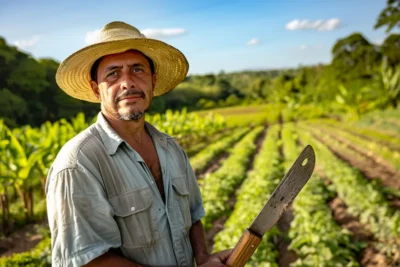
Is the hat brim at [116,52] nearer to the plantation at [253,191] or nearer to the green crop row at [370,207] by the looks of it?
the plantation at [253,191]

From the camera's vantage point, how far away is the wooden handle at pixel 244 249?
1622 mm

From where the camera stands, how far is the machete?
5.21ft

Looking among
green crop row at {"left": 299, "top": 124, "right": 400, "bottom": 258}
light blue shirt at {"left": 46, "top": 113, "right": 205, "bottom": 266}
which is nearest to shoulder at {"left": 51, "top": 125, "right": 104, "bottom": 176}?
light blue shirt at {"left": 46, "top": 113, "right": 205, "bottom": 266}

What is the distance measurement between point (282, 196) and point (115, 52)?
106 cm

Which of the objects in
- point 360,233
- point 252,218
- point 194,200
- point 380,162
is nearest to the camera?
point 194,200

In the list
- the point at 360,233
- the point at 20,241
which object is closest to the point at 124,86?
the point at 360,233

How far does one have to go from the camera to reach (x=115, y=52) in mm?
1861

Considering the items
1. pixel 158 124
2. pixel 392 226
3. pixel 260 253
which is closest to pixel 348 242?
pixel 392 226

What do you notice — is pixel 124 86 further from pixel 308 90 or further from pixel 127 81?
pixel 308 90

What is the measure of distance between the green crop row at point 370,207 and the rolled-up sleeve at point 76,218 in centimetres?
441

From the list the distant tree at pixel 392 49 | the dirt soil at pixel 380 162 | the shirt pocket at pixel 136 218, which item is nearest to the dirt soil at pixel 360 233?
the dirt soil at pixel 380 162

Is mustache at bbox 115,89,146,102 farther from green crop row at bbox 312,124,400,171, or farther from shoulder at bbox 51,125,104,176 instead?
green crop row at bbox 312,124,400,171

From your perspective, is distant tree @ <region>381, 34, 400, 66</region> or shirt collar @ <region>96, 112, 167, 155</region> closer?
shirt collar @ <region>96, 112, 167, 155</region>

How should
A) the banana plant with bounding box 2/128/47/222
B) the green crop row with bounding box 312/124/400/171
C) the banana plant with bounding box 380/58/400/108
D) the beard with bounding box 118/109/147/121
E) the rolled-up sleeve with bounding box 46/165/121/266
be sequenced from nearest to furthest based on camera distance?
the rolled-up sleeve with bounding box 46/165/121/266
the beard with bounding box 118/109/147/121
the banana plant with bounding box 2/128/47/222
the green crop row with bounding box 312/124/400/171
the banana plant with bounding box 380/58/400/108
